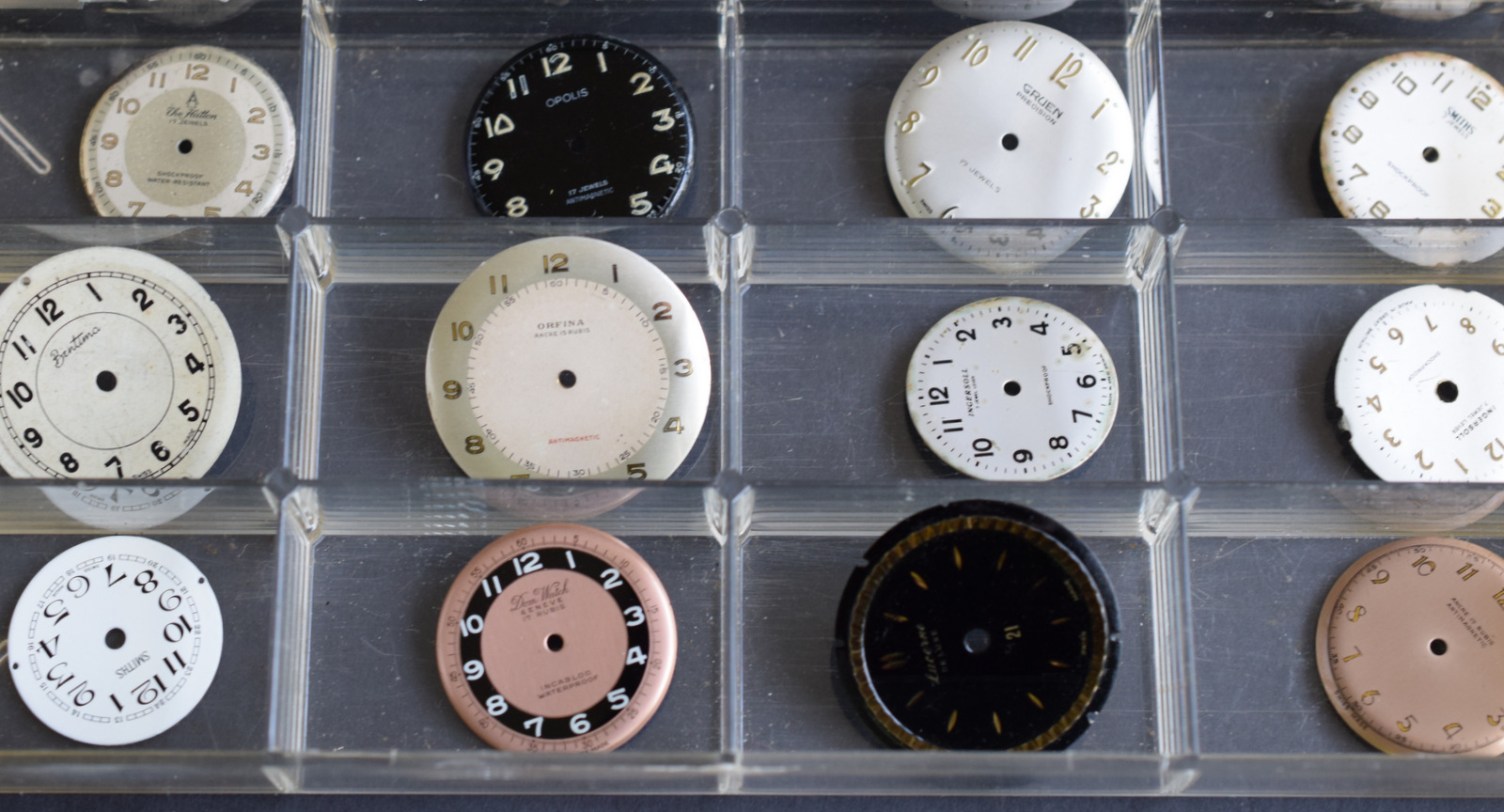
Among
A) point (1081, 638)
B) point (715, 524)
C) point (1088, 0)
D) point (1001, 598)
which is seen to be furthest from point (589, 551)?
point (1088, 0)

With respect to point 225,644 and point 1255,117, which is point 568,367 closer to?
point 225,644

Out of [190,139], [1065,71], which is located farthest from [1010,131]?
[190,139]

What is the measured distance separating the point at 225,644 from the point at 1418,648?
2198 millimetres

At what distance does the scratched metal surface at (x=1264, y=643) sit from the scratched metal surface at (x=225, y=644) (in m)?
1.72

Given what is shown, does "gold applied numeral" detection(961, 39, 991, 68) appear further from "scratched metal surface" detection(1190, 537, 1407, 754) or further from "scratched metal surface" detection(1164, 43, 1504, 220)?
"scratched metal surface" detection(1190, 537, 1407, 754)

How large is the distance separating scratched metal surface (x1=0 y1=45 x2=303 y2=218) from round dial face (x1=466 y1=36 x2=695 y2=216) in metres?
0.43

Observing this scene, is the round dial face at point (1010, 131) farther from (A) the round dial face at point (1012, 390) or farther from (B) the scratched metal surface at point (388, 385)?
(B) the scratched metal surface at point (388, 385)

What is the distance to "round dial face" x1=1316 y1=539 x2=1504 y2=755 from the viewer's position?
2152 millimetres

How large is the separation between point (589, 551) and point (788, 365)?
0.53 meters

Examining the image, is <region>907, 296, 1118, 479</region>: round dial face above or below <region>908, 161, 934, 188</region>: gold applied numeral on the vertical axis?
below

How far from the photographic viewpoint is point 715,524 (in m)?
2.24

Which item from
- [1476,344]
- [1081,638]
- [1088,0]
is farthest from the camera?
[1088,0]

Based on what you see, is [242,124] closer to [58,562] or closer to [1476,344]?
[58,562]

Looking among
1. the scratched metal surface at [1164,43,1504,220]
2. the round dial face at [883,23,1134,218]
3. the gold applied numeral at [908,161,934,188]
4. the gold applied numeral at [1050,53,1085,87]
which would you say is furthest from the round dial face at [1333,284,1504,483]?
the gold applied numeral at [908,161,934,188]
